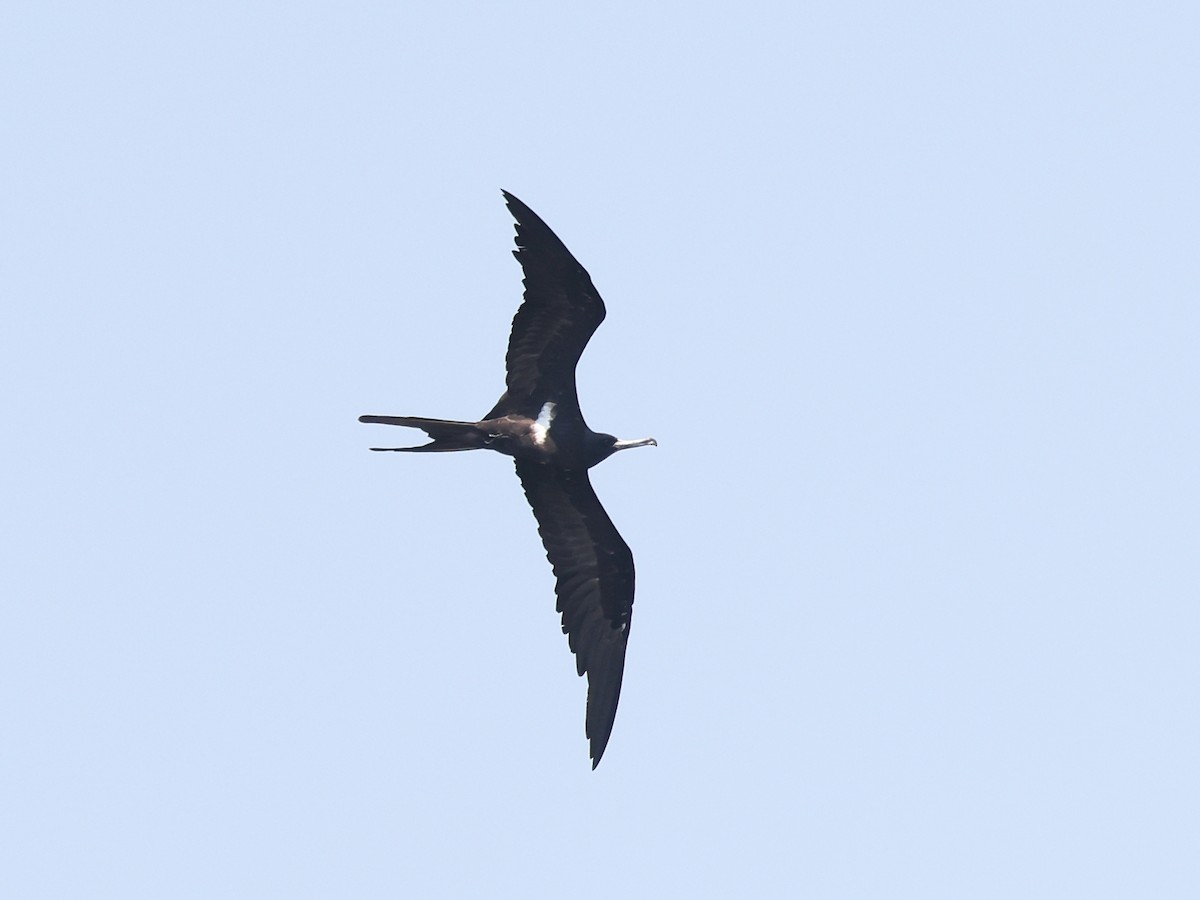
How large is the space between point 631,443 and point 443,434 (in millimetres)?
2052

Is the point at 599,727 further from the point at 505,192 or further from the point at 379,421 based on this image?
the point at 505,192

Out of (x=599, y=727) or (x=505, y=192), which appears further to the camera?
(x=599, y=727)

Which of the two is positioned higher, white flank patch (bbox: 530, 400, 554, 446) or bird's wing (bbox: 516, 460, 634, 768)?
white flank patch (bbox: 530, 400, 554, 446)

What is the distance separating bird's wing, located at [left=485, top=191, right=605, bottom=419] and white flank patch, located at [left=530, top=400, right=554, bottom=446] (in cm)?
7

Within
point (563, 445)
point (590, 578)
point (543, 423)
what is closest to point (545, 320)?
point (543, 423)

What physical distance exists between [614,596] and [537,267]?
408cm

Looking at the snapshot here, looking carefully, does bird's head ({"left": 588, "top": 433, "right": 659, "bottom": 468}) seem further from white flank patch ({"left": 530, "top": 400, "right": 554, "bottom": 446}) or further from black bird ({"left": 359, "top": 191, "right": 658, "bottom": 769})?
white flank patch ({"left": 530, "top": 400, "right": 554, "bottom": 446})

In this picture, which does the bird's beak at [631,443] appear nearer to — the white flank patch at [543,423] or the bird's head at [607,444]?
the bird's head at [607,444]

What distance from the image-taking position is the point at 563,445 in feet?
62.1

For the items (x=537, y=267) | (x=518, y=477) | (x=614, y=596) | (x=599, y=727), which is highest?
(x=537, y=267)

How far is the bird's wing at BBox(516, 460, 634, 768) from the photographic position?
19688mm

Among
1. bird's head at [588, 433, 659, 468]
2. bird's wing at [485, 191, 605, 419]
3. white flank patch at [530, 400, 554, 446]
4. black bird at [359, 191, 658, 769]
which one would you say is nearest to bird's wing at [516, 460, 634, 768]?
black bird at [359, 191, 658, 769]

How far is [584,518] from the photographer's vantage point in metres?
19.8

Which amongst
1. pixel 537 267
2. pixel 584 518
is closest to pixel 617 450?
pixel 584 518
